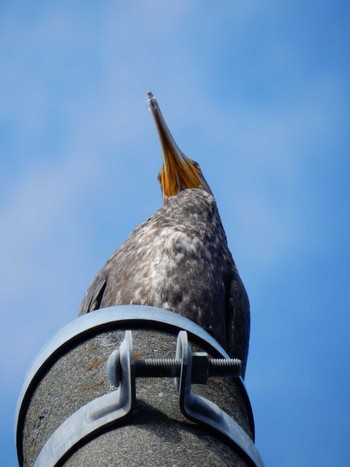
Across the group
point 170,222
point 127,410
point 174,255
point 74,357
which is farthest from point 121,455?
point 170,222

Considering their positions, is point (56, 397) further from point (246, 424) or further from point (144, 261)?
point (144, 261)

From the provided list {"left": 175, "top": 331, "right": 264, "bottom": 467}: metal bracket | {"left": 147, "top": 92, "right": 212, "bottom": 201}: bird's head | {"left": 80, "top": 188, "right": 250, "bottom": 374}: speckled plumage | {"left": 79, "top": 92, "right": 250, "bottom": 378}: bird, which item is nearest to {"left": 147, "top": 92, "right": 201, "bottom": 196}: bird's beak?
{"left": 147, "top": 92, "right": 212, "bottom": 201}: bird's head

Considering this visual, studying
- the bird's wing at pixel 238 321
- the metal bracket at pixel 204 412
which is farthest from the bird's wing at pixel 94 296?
the metal bracket at pixel 204 412

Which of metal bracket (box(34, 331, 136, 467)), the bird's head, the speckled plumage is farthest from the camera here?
the bird's head

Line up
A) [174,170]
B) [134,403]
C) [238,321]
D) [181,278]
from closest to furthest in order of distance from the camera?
1. [134,403]
2. [181,278]
3. [238,321]
4. [174,170]

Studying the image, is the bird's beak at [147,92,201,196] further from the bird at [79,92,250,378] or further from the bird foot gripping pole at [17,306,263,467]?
the bird foot gripping pole at [17,306,263,467]

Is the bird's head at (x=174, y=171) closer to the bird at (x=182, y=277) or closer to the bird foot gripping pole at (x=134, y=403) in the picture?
the bird at (x=182, y=277)

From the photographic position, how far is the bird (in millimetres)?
5785

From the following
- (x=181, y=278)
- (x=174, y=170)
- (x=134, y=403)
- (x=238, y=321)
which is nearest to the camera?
(x=134, y=403)

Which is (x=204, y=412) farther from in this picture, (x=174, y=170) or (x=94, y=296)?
(x=174, y=170)

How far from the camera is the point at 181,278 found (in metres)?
5.95

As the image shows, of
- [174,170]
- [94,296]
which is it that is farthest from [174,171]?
[94,296]

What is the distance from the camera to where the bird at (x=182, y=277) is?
5.79 m

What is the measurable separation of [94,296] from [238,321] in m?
1.05
